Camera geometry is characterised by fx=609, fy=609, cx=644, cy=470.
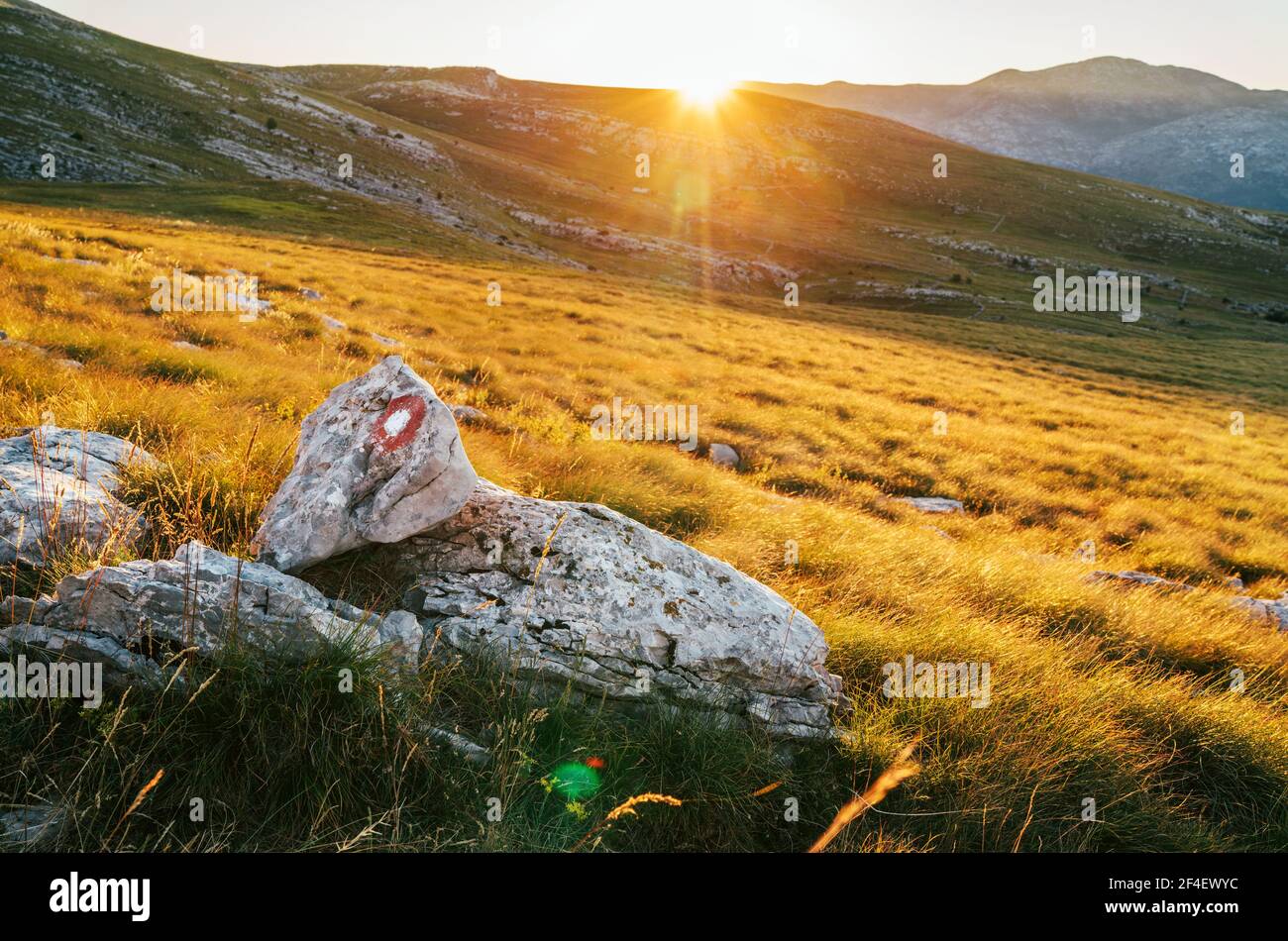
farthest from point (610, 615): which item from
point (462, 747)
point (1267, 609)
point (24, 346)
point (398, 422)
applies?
point (1267, 609)

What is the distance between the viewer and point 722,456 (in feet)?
42.9

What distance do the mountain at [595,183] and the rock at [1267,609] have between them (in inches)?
2012

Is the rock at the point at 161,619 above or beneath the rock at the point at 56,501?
beneath

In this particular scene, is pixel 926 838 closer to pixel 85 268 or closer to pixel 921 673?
pixel 921 673

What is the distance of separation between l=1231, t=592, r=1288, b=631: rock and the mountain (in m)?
51.1

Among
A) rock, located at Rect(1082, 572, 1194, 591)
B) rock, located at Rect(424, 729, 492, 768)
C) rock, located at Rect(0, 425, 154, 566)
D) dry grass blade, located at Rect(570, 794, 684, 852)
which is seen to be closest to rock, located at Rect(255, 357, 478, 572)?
rock, located at Rect(0, 425, 154, 566)

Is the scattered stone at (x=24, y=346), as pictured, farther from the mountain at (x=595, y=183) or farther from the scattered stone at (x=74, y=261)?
the mountain at (x=595, y=183)

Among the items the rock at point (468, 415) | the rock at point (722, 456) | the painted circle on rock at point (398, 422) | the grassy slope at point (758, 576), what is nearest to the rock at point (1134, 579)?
the grassy slope at point (758, 576)

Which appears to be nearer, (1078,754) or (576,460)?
(1078,754)

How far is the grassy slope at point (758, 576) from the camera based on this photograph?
2848 millimetres

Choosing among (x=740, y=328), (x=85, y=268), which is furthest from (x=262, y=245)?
(x=740, y=328)

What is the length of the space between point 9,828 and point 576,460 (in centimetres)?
618

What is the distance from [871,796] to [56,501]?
515cm
